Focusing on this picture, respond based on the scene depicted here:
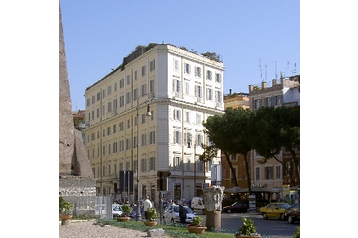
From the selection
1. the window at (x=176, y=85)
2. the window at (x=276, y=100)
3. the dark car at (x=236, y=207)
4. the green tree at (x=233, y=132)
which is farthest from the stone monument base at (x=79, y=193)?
the window at (x=276, y=100)

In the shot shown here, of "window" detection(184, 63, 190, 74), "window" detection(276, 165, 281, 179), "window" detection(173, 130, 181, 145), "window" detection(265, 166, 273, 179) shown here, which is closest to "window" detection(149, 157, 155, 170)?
"window" detection(173, 130, 181, 145)

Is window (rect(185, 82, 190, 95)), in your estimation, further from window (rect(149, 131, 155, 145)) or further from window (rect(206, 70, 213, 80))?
window (rect(149, 131, 155, 145))

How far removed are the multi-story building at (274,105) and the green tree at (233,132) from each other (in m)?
4.32

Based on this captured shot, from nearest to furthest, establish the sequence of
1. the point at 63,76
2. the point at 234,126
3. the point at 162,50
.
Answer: the point at 63,76, the point at 234,126, the point at 162,50

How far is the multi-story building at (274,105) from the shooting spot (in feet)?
144

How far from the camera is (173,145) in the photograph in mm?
47312

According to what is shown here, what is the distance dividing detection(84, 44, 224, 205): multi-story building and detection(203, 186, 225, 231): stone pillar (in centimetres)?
2853

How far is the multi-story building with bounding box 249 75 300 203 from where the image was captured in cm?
4400

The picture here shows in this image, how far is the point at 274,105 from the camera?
46.2 m

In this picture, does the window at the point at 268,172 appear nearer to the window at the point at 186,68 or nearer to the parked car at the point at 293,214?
the window at the point at 186,68

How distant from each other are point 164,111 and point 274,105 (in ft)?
26.9

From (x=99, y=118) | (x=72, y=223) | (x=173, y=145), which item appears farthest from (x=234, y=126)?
(x=72, y=223)
